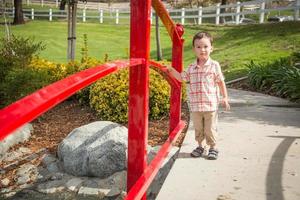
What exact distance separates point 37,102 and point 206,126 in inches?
126

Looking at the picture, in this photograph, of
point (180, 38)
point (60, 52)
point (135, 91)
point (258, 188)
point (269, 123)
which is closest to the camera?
point (135, 91)

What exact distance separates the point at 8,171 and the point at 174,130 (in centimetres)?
241

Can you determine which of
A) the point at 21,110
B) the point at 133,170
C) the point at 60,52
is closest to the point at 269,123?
the point at 133,170

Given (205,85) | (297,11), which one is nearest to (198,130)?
(205,85)

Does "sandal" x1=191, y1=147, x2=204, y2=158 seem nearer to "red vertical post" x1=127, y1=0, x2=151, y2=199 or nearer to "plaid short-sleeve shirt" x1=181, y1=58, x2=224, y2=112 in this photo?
"plaid short-sleeve shirt" x1=181, y1=58, x2=224, y2=112

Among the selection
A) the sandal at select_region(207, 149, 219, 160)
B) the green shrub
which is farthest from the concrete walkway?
the green shrub

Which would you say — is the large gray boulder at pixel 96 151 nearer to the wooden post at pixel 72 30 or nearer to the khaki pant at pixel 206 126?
the khaki pant at pixel 206 126

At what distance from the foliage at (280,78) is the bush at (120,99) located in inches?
92.1

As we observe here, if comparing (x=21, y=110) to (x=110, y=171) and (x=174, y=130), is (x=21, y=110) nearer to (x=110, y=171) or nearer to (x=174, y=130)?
(x=174, y=130)

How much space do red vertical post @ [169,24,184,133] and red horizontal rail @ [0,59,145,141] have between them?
318 centimetres

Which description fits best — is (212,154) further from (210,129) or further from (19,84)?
(19,84)

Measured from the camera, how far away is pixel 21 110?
99 centimetres

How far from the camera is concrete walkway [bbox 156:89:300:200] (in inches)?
125

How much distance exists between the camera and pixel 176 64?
4820 millimetres
